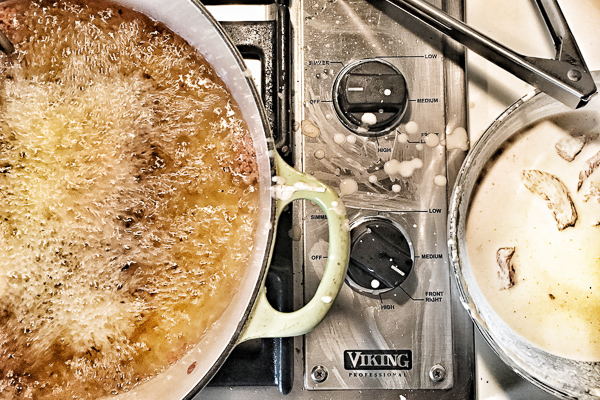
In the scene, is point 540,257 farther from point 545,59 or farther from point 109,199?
point 109,199

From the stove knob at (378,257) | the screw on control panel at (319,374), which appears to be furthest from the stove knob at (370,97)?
the screw on control panel at (319,374)

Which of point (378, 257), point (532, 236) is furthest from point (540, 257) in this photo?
point (378, 257)

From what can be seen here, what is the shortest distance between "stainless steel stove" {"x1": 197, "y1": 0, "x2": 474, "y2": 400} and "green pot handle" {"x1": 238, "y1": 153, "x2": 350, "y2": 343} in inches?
2.7

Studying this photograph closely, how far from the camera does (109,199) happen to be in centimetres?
50

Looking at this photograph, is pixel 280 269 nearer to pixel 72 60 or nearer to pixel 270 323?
pixel 270 323

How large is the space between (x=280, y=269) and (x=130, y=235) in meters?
0.16

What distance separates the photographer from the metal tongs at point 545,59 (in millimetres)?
461

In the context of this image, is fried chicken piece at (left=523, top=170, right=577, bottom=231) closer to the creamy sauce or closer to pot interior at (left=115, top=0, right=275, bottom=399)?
the creamy sauce

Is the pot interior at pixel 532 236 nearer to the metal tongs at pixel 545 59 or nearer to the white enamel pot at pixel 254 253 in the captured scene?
the metal tongs at pixel 545 59

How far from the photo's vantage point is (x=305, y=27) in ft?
1.77

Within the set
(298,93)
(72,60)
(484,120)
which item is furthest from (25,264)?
(484,120)

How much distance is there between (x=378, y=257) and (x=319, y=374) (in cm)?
14

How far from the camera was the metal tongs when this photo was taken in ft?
1.51

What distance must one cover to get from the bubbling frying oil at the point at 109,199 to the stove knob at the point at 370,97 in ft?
0.39
